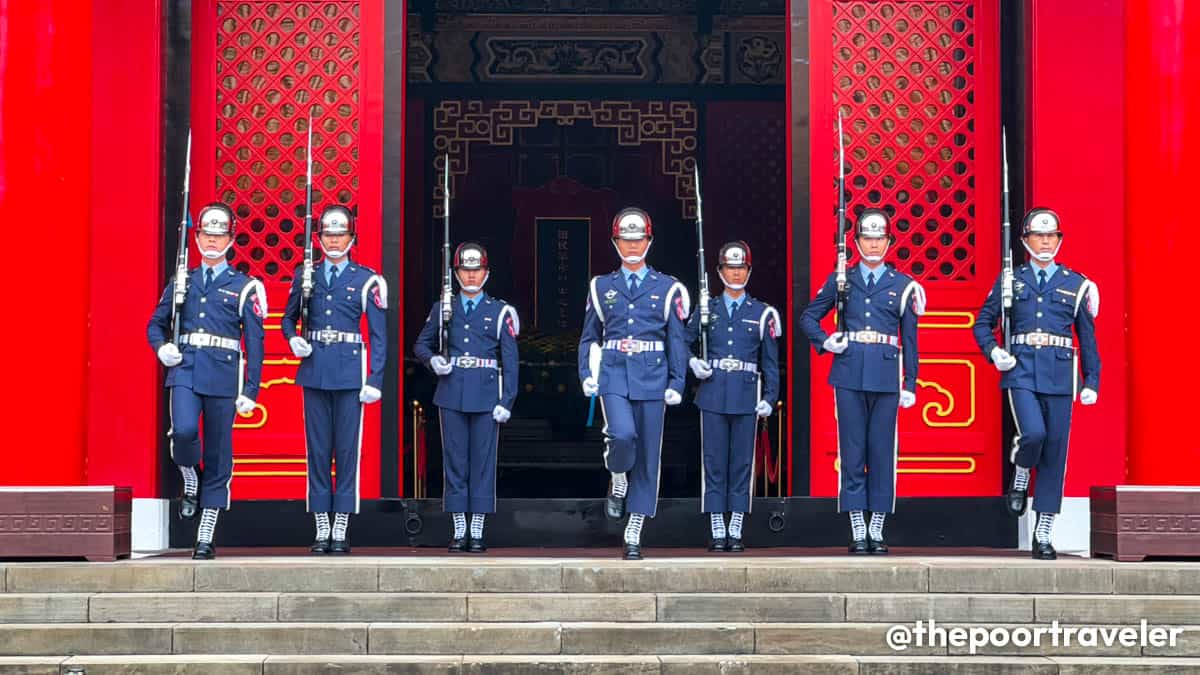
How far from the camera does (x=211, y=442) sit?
31.3 ft

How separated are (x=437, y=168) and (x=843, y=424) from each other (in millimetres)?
8178

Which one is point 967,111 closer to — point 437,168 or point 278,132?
point 278,132

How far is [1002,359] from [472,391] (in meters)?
2.75

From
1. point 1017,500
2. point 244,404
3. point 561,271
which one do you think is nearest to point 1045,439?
point 1017,500

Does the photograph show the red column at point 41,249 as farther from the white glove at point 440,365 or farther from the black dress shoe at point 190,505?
the white glove at point 440,365

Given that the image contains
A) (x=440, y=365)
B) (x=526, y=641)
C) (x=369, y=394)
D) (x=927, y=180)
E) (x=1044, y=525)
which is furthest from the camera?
(x=927, y=180)

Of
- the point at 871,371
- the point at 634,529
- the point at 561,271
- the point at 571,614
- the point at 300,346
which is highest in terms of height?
the point at 561,271

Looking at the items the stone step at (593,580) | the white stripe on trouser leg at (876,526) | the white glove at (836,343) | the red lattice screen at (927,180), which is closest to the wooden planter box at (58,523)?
the stone step at (593,580)

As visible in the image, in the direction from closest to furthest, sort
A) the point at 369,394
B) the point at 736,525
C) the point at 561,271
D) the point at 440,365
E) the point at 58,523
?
the point at 58,523 → the point at 369,394 → the point at 440,365 → the point at 736,525 → the point at 561,271

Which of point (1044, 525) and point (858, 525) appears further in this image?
point (858, 525)

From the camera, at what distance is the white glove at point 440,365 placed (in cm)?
1012

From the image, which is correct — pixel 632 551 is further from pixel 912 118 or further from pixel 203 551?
pixel 912 118

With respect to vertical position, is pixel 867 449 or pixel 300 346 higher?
pixel 300 346

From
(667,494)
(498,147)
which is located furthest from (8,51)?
(498,147)
